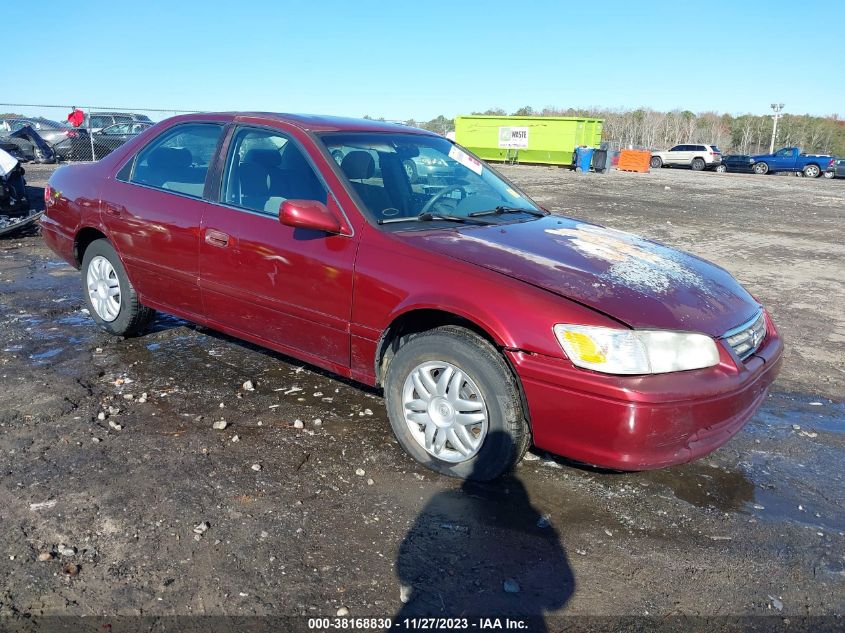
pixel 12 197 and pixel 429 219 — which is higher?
pixel 429 219

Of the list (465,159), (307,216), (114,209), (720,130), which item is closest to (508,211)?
(465,159)

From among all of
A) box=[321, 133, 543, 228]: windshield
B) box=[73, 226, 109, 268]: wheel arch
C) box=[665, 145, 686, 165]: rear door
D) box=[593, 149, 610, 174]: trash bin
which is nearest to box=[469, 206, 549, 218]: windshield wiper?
box=[321, 133, 543, 228]: windshield

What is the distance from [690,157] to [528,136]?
1149 cm

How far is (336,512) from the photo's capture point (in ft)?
9.84

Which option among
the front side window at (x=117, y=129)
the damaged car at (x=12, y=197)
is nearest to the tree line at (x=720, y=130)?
the front side window at (x=117, y=129)

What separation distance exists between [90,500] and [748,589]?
2.76 meters

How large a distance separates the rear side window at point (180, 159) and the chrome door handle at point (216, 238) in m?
0.31

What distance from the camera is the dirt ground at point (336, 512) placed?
247 cm

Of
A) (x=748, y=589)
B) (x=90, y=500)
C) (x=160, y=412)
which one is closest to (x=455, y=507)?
(x=748, y=589)

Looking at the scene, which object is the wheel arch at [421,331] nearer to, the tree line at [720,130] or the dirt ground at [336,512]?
the dirt ground at [336,512]

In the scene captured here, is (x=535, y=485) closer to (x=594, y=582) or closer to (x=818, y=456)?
(x=594, y=582)

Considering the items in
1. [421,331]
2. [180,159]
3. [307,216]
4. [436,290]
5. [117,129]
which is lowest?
[421,331]

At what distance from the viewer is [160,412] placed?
3.96m

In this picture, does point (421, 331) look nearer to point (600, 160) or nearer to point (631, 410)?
point (631, 410)
